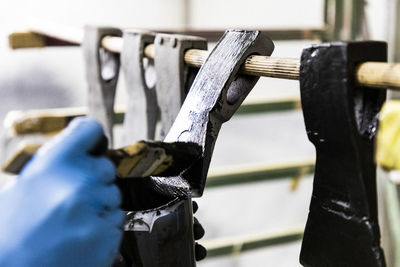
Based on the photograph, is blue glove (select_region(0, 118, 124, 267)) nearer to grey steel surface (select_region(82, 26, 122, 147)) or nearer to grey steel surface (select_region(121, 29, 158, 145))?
grey steel surface (select_region(121, 29, 158, 145))

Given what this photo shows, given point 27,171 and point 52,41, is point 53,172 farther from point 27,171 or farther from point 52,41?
point 52,41

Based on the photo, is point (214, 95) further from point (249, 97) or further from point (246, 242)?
point (249, 97)

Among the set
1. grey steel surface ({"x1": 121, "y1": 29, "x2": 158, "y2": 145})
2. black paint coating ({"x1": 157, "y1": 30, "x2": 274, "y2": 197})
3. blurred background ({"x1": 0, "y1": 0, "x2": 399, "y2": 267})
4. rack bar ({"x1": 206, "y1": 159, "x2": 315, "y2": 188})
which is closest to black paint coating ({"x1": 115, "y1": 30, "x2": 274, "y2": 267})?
black paint coating ({"x1": 157, "y1": 30, "x2": 274, "y2": 197})

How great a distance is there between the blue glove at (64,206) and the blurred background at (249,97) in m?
2.25

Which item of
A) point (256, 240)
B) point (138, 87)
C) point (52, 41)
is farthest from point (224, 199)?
point (138, 87)

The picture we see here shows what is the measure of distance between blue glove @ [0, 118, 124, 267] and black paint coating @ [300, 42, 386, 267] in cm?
23

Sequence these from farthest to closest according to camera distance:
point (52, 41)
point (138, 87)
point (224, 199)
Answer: point (224, 199) < point (52, 41) < point (138, 87)

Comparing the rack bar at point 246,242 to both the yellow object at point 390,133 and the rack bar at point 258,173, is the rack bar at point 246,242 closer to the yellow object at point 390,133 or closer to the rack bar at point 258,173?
the rack bar at point 258,173

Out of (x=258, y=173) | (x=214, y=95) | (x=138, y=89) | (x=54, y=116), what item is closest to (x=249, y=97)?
(x=258, y=173)

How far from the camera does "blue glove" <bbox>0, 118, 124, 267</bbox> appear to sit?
1.72 ft

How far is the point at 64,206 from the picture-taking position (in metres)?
0.52

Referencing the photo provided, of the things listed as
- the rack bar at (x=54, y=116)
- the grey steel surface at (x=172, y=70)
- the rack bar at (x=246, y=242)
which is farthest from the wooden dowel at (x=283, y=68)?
the rack bar at (x=246, y=242)

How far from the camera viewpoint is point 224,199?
3.55 metres

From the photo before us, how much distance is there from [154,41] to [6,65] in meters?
3.11
